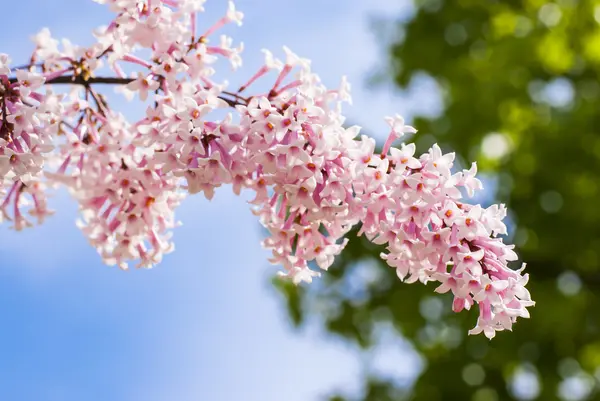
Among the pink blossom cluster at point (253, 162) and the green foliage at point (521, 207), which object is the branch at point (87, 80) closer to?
the pink blossom cluster at point (253, 162)

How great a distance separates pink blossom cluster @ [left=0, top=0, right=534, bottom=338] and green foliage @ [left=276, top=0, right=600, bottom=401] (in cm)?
644

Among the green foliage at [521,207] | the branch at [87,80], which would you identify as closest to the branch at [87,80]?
the branch at [87,80]

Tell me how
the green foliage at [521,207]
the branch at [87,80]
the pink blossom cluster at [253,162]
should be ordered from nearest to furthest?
the pink blossom cluster at [253,162] < the branch at [87,80] < the green foliage at [521,207]

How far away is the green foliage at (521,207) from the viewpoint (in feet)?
31.3

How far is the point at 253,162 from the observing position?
2.49 metres

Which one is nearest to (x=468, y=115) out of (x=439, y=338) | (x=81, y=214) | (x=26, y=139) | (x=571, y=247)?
(x=571, y=247)

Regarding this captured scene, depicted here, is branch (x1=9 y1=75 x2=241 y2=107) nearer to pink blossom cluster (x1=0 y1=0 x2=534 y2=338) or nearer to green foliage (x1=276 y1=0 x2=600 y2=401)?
pink blossom cluster (x1=0 y1=0 x2=534 y2=338)

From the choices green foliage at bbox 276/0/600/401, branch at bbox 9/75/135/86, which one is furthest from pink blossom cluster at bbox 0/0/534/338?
green foliage at bbox 276/0/600/401

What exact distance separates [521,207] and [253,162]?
820cm

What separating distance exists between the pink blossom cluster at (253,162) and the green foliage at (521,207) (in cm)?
644

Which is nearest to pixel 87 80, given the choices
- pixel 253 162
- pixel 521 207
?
pixel 253 162

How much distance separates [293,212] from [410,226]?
557 mm

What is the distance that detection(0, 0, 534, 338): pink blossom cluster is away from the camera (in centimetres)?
245

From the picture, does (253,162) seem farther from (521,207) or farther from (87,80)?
(521,207)
